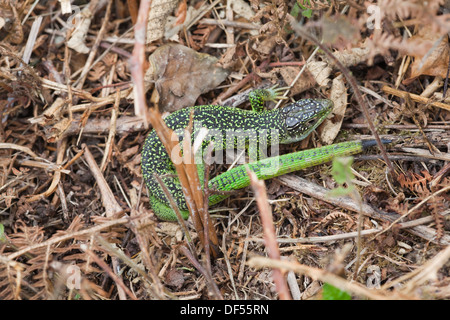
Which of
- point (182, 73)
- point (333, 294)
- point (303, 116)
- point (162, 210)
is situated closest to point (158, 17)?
point (182, 73)

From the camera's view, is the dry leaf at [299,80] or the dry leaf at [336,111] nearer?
the dry leaf at [336,111]

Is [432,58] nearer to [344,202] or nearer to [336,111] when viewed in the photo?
[336,111]

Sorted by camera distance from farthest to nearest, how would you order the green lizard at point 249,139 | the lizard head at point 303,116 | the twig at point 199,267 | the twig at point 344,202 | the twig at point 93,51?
1. the twig at point 93,51
2. the lizard head at point 303,116
3. the green lizard at point 249,139
4. the twig at point 344,202
5. the twig at point 199,267

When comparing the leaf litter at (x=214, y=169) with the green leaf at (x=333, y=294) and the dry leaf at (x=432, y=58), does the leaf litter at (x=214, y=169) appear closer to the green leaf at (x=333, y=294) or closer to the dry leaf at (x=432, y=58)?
the dry leaf at (x=432, y=58)

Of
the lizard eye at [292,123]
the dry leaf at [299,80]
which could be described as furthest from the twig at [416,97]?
the lizard eye at [292,123]

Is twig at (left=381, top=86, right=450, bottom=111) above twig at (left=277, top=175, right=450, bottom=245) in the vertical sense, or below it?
above

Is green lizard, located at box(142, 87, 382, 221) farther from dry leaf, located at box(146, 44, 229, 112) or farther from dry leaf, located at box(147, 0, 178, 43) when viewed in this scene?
dry leaf, located at box(147, 0, 178, 43)

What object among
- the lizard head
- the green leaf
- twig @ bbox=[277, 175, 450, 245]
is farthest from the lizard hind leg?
the green leaf
